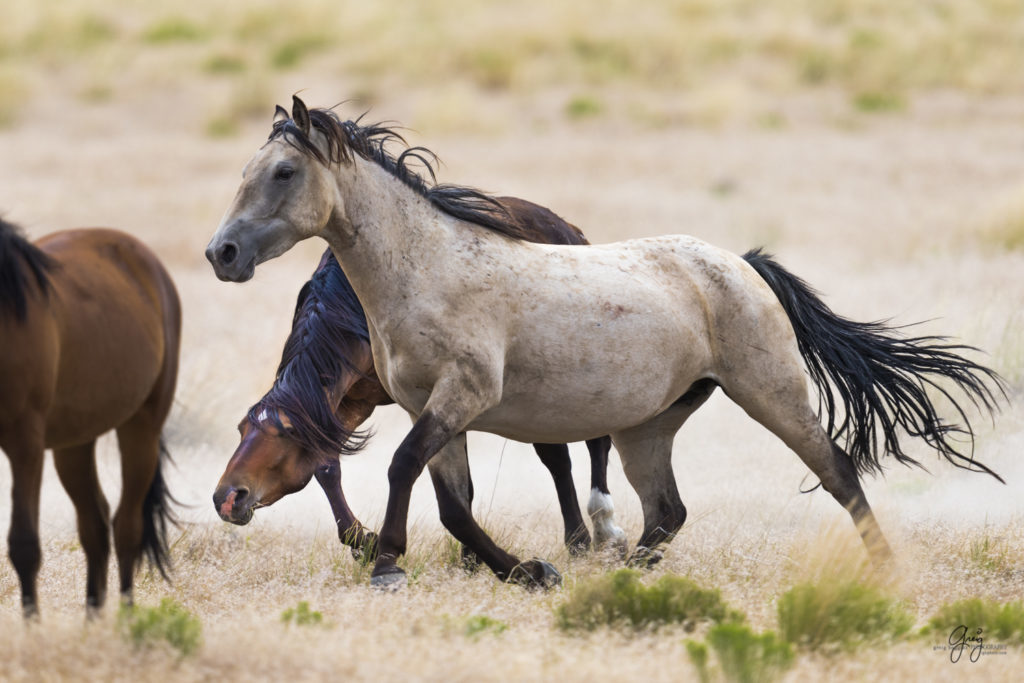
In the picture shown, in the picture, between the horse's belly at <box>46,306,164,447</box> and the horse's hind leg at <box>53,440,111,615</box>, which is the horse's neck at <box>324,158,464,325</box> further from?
the horse's hind leg at <box>53,440,111,615</box>

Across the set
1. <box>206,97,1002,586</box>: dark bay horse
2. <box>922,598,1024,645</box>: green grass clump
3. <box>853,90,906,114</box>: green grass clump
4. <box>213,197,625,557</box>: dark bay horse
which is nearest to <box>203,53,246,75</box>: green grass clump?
<box>853,90,906,114</box>: green grass clump

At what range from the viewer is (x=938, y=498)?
279 inches

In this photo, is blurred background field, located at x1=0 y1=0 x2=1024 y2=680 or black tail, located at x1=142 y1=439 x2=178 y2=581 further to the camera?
black tail, located at x1=142 y1=439 x2=178 y2=581

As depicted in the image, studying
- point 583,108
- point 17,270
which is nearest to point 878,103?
point 583,108

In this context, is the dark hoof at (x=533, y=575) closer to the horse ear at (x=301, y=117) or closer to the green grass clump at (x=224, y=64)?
the horse ear at (x=301, y=117)

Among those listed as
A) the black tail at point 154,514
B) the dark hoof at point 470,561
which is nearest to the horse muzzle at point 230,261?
the black tail at point 154,514

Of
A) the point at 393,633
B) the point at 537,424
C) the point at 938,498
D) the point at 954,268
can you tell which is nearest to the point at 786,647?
the point at 393,633

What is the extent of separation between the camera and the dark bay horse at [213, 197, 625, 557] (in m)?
5.32

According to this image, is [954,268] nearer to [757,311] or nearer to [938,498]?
[938,498]

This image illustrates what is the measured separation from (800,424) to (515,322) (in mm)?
1312

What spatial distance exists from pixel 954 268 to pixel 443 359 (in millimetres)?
7916

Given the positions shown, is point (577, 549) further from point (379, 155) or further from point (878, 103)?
point (878, 103)
